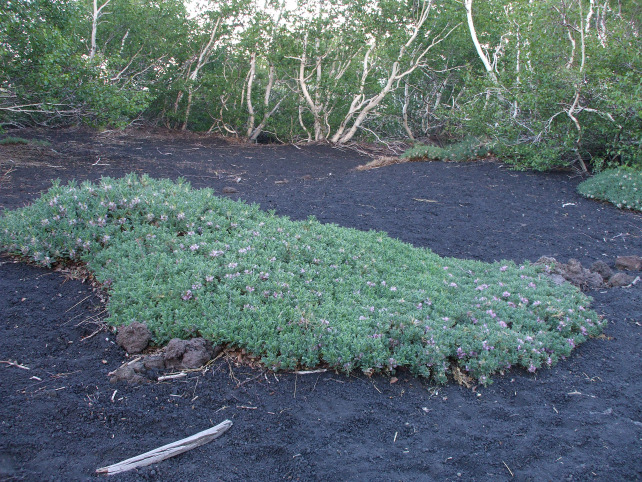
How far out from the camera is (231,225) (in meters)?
4.46

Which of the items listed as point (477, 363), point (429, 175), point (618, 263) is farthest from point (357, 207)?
point (477, 363)

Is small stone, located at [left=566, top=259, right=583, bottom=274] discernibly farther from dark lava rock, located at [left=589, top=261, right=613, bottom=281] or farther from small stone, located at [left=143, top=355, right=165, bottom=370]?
small stone, located at [left=143, top=355, right=165, bottom=370]

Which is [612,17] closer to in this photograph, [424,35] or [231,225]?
[424,35]

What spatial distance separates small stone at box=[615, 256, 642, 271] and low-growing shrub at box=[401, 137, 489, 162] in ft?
16.5

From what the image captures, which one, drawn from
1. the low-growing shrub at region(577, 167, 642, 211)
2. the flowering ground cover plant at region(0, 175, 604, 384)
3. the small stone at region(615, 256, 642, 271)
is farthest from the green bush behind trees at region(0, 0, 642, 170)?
the flowering ground cover plant at region(0, 175, 604, 384)

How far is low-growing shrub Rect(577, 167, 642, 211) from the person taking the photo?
665 cm

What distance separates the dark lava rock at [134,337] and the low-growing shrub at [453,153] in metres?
7.86

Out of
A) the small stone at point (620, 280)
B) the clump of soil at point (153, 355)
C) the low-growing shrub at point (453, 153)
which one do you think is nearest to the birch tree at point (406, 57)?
the low-growing shrub at point (453, 153)

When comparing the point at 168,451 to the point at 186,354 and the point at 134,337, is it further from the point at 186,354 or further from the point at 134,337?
the point at 134,337

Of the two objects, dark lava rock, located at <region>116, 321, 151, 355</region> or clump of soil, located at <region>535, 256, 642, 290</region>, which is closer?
dark lava rock, located at <region>116, 321, 151, 355</region>

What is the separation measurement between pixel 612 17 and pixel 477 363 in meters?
9.10

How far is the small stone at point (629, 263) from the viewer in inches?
190

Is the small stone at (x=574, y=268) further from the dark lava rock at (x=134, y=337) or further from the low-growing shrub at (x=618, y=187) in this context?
the dark lava rock at (x=134, y=337)

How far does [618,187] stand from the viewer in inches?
273
